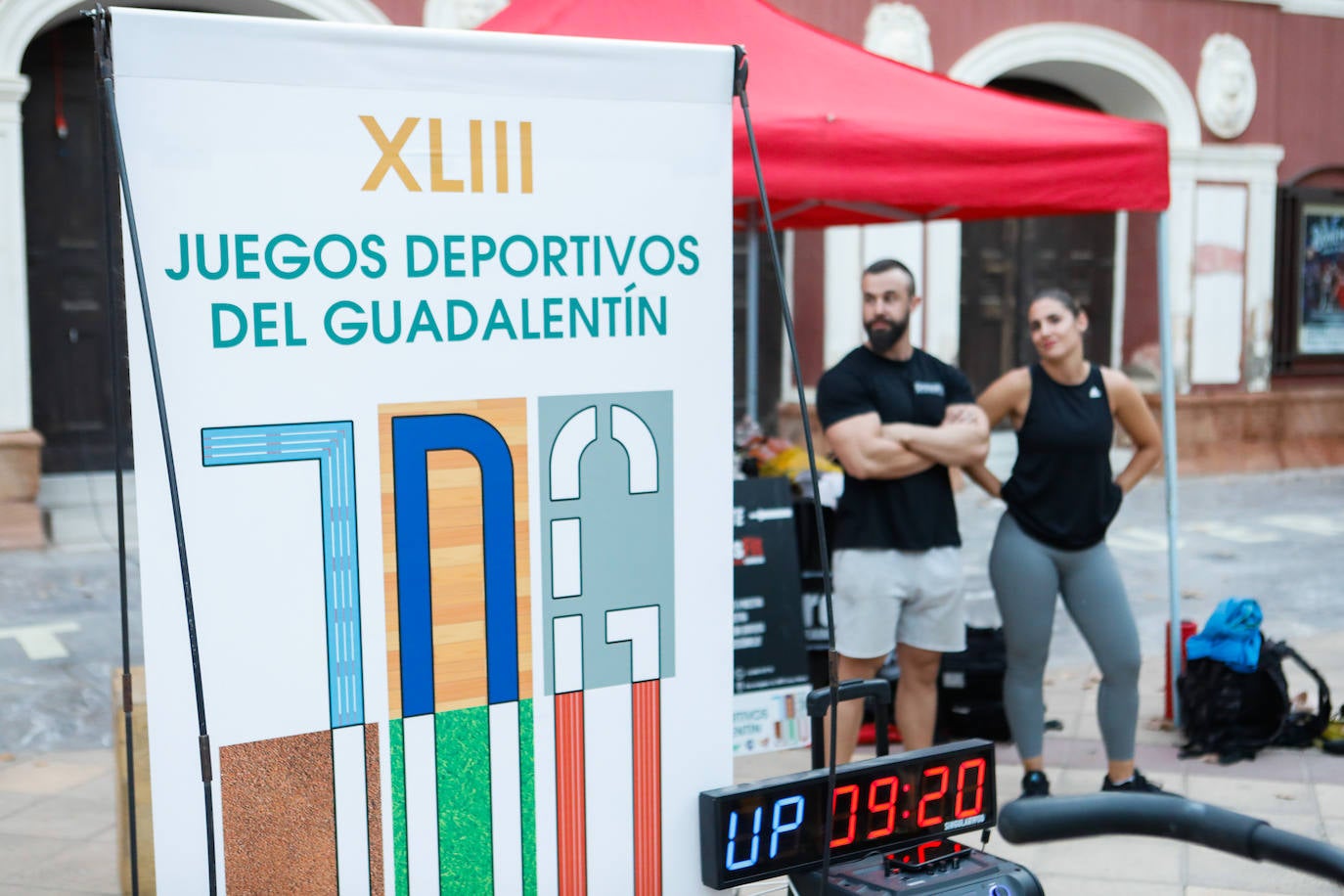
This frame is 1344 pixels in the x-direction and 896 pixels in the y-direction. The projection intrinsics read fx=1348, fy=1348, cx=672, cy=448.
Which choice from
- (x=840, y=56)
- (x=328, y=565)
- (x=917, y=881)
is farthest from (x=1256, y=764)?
(x=328, y=565)

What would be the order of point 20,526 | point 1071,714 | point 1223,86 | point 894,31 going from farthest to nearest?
point 1223,86 < point 894,31 < point 20,526 < point 1071,714

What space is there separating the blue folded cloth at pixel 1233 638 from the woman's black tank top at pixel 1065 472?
0.99m

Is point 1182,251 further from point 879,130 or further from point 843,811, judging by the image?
point 843,811

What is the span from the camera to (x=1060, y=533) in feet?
13.8

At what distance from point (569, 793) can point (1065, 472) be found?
260cm

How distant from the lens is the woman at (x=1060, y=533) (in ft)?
13.9

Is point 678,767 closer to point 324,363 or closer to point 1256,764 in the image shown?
point 324,363

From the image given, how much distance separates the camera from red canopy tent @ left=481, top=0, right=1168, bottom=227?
13.8 ft

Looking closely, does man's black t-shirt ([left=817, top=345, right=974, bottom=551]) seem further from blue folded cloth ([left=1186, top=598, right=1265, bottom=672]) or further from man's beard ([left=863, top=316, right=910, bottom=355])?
blue folded cloth ([left=1186, top=598, right=1265, bottom=672])

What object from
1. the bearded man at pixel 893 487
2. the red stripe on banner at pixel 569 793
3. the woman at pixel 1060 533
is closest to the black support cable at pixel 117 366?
the red stripe on banner at pixel 569 793

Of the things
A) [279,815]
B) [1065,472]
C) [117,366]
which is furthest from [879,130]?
[279,815]

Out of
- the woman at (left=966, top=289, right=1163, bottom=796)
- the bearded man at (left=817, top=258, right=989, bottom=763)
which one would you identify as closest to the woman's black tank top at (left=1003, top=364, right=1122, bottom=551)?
the woman at (left=966, top=289, right=1163, bottom=796)

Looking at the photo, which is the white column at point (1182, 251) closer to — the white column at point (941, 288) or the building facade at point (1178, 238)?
the building facade at point (1178, 238)

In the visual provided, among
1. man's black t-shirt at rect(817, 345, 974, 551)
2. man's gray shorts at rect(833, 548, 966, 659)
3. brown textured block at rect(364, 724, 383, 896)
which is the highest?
man's black t-shirt at rect(817, 345, 974, 551)
